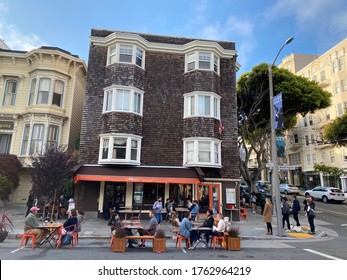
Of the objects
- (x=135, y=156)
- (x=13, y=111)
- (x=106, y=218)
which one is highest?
(x=13, y=111)

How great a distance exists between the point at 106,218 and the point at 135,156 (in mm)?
4562

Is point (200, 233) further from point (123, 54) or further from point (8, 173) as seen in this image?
point (8, 173)

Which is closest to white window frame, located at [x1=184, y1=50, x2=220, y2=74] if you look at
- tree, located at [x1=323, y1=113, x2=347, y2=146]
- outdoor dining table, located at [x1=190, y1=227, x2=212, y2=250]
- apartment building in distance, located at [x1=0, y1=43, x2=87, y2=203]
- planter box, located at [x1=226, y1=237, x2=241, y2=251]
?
apartment building in distance, located at [x1=0, y1=43, x2=87, y2=203]

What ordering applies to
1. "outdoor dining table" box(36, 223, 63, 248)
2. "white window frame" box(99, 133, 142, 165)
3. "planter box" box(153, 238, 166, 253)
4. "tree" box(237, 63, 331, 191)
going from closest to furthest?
"planter box" box(153, 238, 166, 253), "outdoor dining table" box(36, 223, 63, 248), "white window frame" box(99, 133, 142, 165), "tree" box(237, 63, 331, 191)

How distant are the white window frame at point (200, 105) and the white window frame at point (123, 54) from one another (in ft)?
15.9

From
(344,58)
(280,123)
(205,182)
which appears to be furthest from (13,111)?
(344,58)

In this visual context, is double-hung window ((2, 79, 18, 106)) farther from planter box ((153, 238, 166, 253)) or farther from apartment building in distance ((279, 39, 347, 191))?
apartment building in distance ((279, 39, 347, 191))

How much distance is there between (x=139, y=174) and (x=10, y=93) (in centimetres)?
Result: 1347

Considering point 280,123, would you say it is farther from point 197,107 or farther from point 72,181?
point 72,181

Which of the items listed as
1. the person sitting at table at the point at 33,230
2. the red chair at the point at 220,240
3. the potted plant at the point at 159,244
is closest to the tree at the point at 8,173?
the person sitting at table at the point at 33,230

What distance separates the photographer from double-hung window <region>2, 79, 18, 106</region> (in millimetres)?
20141

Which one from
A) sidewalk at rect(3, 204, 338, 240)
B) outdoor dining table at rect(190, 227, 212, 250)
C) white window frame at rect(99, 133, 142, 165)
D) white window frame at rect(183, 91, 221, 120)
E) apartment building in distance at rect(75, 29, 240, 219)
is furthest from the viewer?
white window frame at rect(183, 91, 221, 120)

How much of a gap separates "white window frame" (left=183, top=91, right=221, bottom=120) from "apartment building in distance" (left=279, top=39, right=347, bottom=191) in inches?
878

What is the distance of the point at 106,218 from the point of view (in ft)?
52.7
